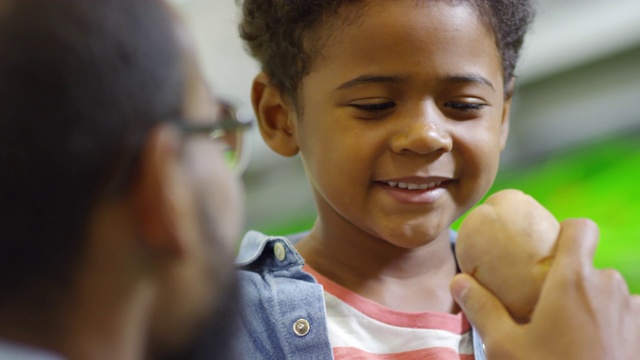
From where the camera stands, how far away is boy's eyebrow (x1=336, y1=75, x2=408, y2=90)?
1086 mm

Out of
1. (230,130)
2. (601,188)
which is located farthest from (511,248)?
(601,188)

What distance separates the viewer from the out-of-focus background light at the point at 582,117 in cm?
251

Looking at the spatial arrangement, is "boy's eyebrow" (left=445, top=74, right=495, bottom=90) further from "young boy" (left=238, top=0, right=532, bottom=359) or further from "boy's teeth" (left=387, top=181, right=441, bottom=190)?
"boy's teeth" (left=387, top=181, right=441, bottom=190)

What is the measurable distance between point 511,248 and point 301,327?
11.8 inches

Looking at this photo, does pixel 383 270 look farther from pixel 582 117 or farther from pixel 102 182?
pixel 582 117

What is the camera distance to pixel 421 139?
1062mm

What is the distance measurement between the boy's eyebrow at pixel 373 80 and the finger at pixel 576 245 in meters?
0.27

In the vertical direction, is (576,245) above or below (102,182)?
below

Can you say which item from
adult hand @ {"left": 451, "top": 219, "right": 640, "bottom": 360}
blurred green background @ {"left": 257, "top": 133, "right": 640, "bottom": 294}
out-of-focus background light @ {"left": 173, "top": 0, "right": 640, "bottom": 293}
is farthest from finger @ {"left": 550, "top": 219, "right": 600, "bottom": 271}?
out-of-focus background light @ {"left": 173, "top": 0, "right": 640, "bottom": 293}

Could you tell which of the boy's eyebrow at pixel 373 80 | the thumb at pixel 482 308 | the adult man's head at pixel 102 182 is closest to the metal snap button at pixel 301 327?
the thumb at pixel 482 308

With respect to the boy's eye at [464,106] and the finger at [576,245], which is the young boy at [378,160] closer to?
the boy's eye at [464,106]

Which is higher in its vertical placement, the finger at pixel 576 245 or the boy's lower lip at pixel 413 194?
the boy's lower lip at pixel 413 194

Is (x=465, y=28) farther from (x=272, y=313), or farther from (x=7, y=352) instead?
(x=7, y=352)

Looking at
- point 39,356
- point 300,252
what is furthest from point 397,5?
point 39,356
